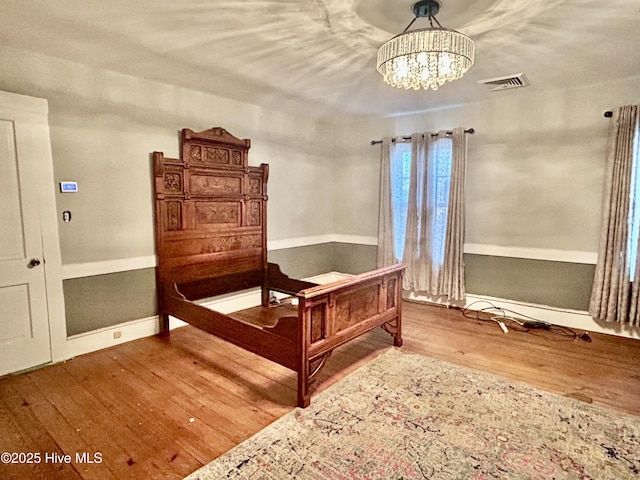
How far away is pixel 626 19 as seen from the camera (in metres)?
2.32

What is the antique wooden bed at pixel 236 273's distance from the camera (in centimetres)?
256

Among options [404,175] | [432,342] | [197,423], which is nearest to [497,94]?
[404,175]

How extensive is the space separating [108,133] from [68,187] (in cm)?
61

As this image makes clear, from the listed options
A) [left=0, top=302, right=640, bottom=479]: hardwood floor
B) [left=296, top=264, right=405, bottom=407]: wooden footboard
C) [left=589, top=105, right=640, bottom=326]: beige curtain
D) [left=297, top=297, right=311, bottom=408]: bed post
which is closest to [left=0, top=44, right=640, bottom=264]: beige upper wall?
[left=589, top=105, right=640, bottom=326]: beige curtain

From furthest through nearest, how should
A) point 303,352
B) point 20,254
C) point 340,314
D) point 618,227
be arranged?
point 618,227
point 20,254
point 340,314
point 303,352

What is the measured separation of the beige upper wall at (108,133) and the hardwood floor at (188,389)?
3.40ft

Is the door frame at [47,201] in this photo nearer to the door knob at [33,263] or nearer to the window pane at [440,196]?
the door knob at [33,263]

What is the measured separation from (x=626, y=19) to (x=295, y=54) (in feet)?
7.37

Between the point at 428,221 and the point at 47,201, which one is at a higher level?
the point at 47,201

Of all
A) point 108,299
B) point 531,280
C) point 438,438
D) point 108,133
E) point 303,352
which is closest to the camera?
point 438,438

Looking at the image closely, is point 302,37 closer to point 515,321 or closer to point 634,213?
point 634,213

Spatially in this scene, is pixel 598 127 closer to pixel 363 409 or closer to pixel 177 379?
pixel 363 409

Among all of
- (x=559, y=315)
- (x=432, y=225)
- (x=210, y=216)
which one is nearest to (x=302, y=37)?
(x=210, y=216)

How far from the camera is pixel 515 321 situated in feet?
13.8
